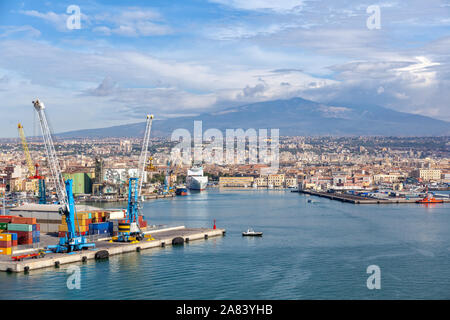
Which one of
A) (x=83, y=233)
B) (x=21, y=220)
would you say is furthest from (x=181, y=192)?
(x=21, y=220)

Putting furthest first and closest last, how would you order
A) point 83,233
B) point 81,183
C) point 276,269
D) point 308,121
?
point 308,121 → point 81,183 → point 83,233 → point 276,269

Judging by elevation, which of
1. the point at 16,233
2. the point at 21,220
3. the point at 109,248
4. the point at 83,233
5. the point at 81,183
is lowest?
the point at 109,248

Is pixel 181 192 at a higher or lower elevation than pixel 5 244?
higher

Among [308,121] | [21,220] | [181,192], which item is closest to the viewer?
[21,220]

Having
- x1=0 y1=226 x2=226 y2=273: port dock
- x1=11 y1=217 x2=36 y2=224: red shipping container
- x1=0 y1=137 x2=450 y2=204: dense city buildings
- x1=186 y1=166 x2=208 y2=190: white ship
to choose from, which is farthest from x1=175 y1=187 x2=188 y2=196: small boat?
x1=11 y1=217 x2=36 y2=224: red shipping container

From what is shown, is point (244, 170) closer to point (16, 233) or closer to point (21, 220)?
point (21, 220)

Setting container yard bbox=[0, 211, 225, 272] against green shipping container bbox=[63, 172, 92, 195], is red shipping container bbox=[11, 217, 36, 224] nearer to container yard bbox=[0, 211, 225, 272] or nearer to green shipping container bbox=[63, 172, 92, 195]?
container yard bbox=[0, 211, 225, 272]

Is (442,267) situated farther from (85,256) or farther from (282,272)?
(85,256)
